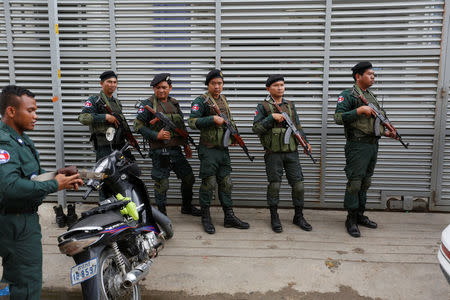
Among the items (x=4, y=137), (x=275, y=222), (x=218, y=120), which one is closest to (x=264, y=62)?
(x=218, y=120)

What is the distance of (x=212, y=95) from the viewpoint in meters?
4.25

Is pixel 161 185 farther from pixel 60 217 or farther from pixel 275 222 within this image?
pixel 275 222

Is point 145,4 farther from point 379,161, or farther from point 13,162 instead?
point 379,161

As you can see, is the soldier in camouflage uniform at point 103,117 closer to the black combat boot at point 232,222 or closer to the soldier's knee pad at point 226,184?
the soldier's knee pad at point 226,184

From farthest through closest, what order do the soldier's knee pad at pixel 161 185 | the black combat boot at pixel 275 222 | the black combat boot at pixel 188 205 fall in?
1. the black combat boot at pixel 188 205
2. the soldier's knee pad at pixel 161 185
3. the black combat boot at pixel 275 222

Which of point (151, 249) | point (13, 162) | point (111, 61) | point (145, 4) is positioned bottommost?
point (151, 249)

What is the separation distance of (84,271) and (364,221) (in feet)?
11.4

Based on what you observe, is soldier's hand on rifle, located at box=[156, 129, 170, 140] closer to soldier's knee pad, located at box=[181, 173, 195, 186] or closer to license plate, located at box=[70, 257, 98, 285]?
soldier's knee pad, located at box=[181, 173, 195, 186]

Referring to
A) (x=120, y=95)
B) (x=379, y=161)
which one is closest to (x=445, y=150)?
(x=379, y=161)

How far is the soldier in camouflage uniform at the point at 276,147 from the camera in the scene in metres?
4.07

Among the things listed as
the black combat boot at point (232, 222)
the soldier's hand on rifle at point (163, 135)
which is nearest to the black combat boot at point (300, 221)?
the black combat boot at point (232, 222)

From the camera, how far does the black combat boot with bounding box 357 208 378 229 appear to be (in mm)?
4270

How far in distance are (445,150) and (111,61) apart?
4938 mm

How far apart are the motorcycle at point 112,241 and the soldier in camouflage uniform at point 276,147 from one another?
66.9 inches
